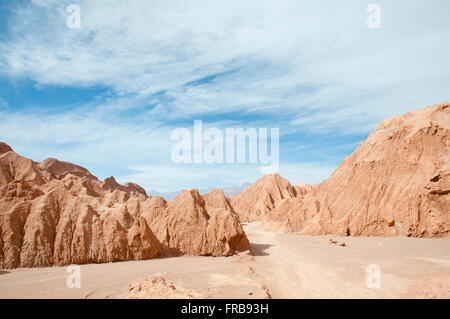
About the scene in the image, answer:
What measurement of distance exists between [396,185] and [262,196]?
148 feet

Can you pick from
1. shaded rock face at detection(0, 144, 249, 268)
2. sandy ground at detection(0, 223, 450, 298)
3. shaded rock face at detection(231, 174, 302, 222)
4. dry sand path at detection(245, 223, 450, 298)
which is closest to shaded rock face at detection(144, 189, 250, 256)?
shaded rock face at detection(0, 144, 249, 268)

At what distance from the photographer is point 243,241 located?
16562mm

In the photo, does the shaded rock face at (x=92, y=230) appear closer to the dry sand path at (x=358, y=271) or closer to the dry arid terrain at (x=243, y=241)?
the dry arid terrain at (x=243, y=241)

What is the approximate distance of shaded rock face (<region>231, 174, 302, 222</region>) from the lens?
218 ft

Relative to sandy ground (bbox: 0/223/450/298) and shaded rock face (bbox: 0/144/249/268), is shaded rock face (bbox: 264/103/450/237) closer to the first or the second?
sandy ground (bbox: 0/223/450/298)

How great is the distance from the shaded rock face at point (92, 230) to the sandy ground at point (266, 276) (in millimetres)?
695

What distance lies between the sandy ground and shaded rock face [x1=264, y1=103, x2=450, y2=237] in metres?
7.97

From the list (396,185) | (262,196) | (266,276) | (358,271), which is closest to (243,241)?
(266,276)

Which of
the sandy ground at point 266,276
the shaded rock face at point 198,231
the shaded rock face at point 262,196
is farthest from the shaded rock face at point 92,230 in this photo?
the shaded rock face at point 262,196

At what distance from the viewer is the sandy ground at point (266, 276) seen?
8.86 metres

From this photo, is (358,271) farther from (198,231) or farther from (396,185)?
(396,185)
